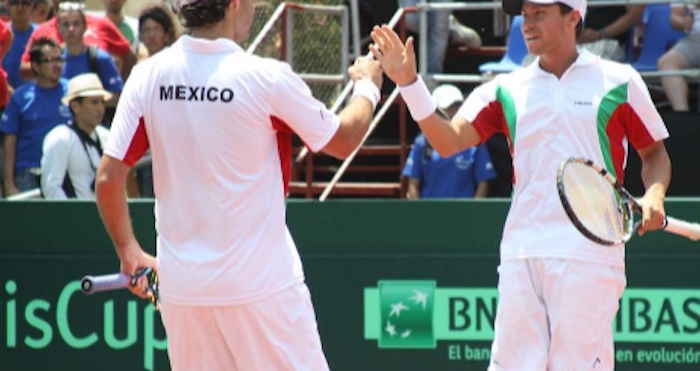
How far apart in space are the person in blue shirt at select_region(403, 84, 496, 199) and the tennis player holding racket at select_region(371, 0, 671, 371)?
366 cm

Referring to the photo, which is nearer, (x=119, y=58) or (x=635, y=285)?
(x=635, y=285)

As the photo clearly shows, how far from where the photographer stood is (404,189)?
10250mm

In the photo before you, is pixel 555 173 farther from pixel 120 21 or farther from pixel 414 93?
pixel 120 21

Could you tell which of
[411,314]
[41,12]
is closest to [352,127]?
[411,314]

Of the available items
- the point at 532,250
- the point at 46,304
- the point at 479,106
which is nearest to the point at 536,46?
the point at 479,106

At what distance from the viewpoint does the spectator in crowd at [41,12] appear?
38.6 ft

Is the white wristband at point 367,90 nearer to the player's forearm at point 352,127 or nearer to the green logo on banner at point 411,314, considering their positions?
the player's forearm at point 352,127

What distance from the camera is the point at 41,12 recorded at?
1185cm

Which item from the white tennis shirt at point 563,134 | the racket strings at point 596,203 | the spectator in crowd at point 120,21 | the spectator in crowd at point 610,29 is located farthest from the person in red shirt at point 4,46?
the racket strings at point 596,203

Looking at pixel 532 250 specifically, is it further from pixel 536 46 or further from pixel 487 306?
pixel 487 306

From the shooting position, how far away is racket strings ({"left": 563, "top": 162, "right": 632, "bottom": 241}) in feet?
17.7

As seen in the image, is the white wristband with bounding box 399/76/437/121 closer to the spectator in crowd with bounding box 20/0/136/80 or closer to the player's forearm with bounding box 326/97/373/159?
the player's forearm with bounding box 326/97/373/159

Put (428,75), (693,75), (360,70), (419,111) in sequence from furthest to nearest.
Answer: (428,75) < (693,75) < (419,111) < (360,70)

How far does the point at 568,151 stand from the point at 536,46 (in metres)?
0.46
